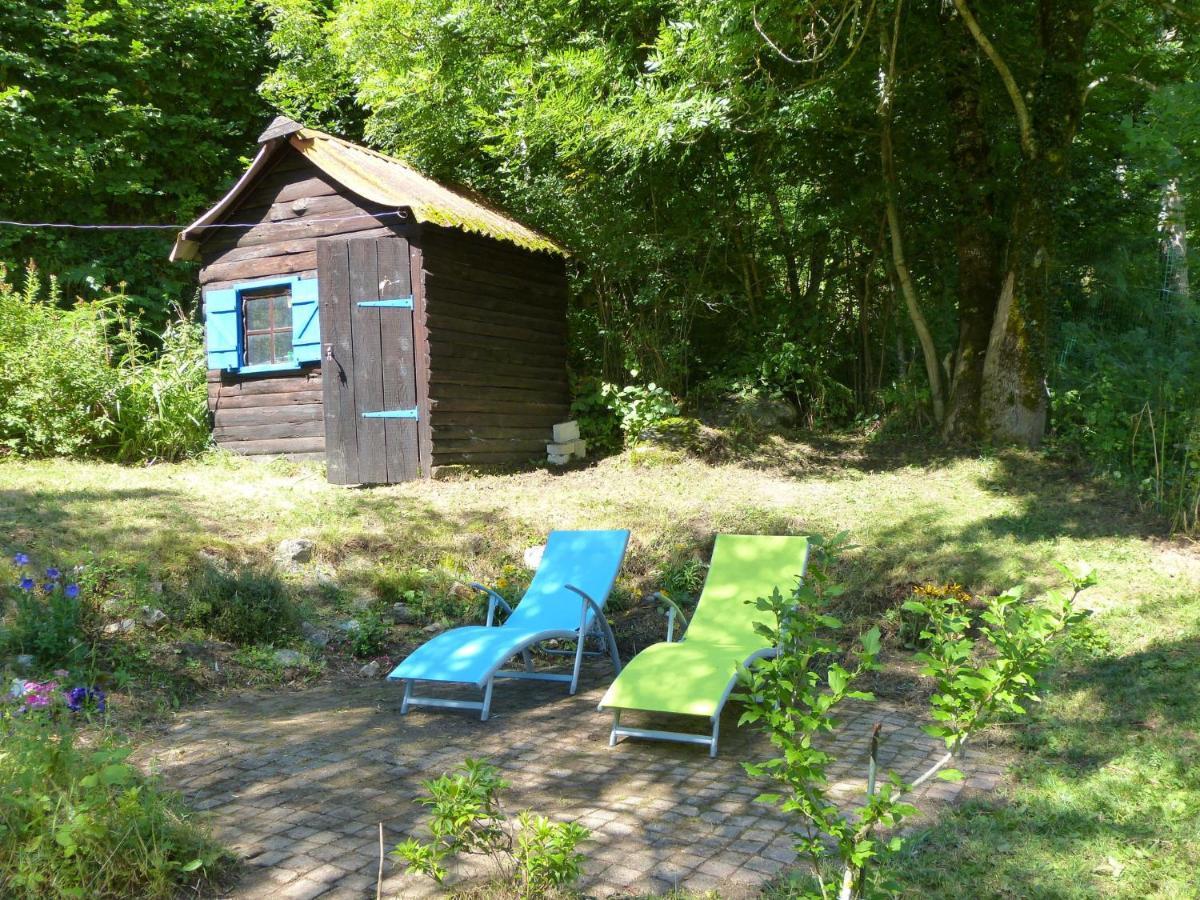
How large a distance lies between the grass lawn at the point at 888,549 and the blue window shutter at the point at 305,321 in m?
1.31

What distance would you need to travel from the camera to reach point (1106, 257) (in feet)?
31.9

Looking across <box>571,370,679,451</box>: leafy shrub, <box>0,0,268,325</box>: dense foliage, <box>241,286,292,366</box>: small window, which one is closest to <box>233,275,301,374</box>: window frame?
<box>241,286,292,366</box>: small window

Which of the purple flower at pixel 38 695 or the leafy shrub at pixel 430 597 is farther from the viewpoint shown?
the leafy shrub at pixel 430 597

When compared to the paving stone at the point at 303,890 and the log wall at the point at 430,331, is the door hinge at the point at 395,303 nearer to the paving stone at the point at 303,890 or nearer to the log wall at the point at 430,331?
the log wall at the point at 430,331

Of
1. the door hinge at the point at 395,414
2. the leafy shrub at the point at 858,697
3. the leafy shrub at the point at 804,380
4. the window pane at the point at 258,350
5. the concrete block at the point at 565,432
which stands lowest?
the leafy shrub at the point at 858,697

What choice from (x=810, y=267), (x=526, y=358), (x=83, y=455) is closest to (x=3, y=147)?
(x=83, y=455)

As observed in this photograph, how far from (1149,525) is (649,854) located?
543cm

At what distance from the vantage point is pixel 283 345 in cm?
1032

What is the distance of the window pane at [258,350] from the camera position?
10422 millimetres

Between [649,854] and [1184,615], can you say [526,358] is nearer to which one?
[1184,615]

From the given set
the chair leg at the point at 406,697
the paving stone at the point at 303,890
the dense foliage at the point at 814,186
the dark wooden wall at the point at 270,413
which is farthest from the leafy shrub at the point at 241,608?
the dense foliage at the point at 814,186

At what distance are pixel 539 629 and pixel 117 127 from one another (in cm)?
1402

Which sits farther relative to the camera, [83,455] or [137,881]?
[83,455]

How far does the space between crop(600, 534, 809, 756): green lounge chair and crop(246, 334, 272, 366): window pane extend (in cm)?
689
